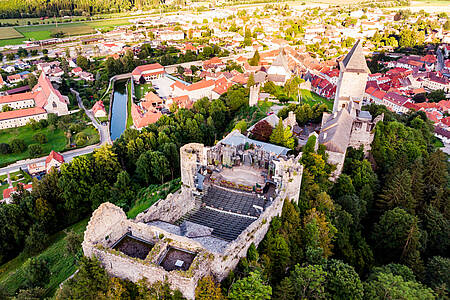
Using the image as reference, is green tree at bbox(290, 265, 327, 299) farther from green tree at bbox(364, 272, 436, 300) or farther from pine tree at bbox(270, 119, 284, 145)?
pine tree at bbox(270, 119, 284, 145)

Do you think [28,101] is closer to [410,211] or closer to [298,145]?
[298,145]

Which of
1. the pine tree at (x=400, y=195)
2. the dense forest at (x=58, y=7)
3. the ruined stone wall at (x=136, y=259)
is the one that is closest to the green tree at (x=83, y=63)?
the ruined stone wall at (x=136, y=259)

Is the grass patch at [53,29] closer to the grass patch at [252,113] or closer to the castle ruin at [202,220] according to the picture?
the grass patch at [252,113]

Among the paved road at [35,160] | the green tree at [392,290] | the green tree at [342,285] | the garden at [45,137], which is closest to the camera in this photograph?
the green tree at [342,285]

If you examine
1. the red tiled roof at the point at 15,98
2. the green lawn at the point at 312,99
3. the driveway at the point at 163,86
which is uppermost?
the green lawn at the point at 312,99

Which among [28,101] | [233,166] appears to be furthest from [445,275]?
[28,101]
